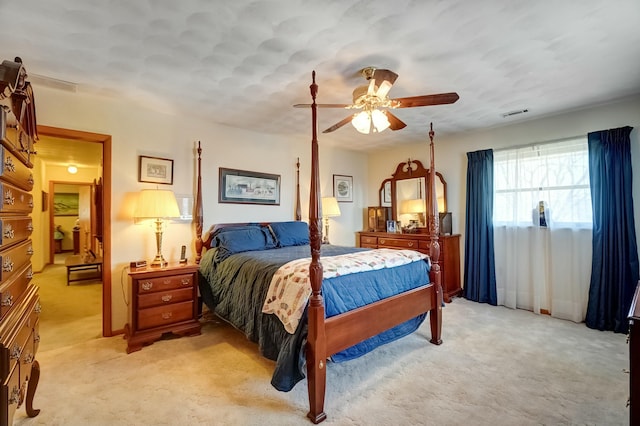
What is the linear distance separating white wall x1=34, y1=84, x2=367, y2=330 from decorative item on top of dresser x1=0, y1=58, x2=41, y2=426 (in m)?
1.37

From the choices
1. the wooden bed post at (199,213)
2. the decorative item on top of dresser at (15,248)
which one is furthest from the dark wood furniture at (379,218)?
the decorative item on top of dresser at (15,248)

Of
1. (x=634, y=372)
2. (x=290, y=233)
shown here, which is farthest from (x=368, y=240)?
(x=634, y=372)

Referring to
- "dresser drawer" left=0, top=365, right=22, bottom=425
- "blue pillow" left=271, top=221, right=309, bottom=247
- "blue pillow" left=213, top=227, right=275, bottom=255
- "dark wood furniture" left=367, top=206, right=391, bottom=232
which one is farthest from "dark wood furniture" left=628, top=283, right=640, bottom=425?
"dark wood furniture" left=367, top=206, right=391, bottom=232

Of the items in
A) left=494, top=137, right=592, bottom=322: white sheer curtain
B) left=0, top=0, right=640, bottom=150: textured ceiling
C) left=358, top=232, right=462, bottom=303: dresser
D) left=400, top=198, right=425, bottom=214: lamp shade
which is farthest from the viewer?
left=400, top=198, right=425, bottom=214: lamp shade

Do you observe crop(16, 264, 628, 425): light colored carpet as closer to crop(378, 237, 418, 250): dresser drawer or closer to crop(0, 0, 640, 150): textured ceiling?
crop(378, 237, 418, 250): dresser drawer

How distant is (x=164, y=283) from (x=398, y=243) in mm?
3216

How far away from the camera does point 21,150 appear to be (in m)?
1.50

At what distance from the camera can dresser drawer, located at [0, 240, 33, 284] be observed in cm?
118

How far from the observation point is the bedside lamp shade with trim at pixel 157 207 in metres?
2.91

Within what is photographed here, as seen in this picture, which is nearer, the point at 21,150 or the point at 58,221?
the point at 21,150

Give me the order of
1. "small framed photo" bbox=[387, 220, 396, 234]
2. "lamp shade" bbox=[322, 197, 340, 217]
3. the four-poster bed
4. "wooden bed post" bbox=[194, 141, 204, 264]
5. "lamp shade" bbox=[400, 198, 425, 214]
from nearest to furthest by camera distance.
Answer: the four-poster bed → "wooden bed post" bbox=[194, 141, 204, 264] → "lamp shade" bbox=[322, 197, 340, 217] → "lamp shade" bbox=[400, 198, 425, 214] → "small framed photo" bbox=[387, 220, 396, 234]

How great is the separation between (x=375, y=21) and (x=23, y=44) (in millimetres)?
2353

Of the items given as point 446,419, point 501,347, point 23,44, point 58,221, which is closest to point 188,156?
point 23,44

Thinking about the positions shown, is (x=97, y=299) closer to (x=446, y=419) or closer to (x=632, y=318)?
(x=446, y=419)
